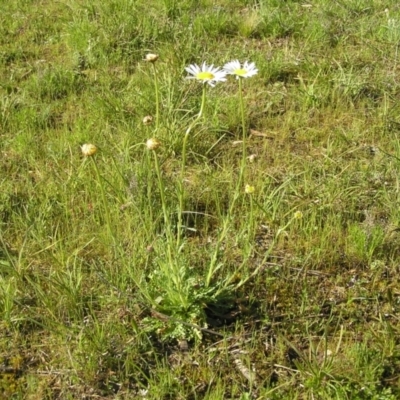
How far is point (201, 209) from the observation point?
8.91 feet

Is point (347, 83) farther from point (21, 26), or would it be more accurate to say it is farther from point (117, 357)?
point (21, 26)

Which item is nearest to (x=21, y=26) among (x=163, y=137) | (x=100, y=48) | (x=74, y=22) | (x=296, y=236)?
(x=74, y=22)

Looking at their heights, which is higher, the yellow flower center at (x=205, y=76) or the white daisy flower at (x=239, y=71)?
the yellow flower center at (x=205, y=76)

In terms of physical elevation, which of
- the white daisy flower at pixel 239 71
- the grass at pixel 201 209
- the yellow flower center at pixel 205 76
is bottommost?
the grass at pixel 201 209

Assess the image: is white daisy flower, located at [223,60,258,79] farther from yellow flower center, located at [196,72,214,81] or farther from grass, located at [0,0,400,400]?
grass, located at [0,0,400,400]

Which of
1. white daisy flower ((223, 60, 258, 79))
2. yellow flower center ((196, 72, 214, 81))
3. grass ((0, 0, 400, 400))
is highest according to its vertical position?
yellow flower center ((196, 72, 214, 81))

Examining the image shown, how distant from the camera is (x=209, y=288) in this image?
2.14 meters

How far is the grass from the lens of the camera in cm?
200

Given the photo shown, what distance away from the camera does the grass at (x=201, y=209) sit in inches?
78.6

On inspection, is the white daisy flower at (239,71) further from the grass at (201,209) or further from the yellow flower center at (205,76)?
the grass at (201,209)

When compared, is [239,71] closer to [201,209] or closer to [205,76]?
[205,76]

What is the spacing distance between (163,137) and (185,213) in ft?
1.93

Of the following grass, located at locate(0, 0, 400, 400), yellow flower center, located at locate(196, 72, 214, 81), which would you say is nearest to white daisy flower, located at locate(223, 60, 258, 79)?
yellow flower center, located at locate(196, 72, 214, 81)

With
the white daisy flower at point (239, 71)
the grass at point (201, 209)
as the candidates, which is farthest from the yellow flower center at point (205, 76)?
the grass at point (201, 209)
